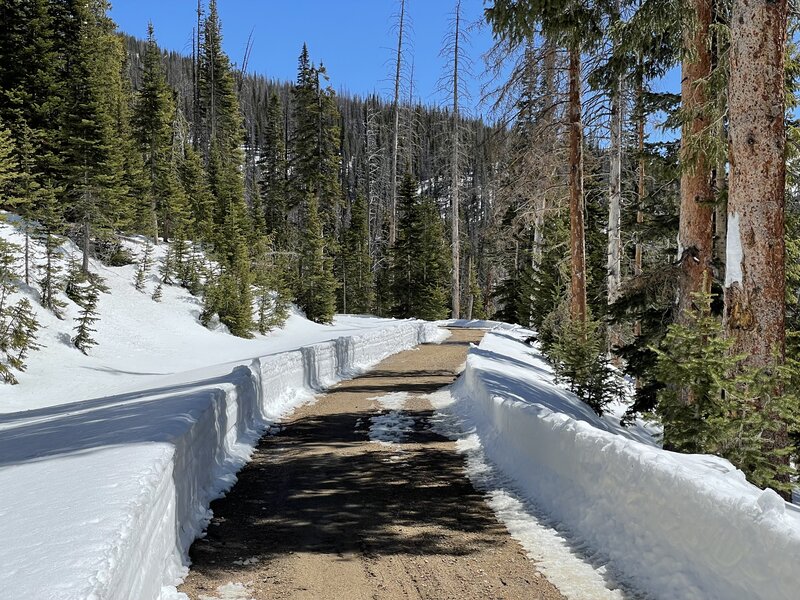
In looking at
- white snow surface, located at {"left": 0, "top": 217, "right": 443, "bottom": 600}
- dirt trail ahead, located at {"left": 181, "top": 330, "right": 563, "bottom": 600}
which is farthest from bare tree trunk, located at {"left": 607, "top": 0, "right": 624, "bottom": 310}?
dirt trail ahead, located at {"left": 181, "top": 330, "right": 563, "bottom": 600}

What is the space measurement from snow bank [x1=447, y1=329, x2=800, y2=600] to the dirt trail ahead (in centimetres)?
67

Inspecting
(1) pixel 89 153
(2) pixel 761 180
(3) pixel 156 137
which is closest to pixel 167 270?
(1) pixel 89 153

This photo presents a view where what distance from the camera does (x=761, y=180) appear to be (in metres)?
5.49

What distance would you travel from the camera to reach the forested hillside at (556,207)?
550 centimetres

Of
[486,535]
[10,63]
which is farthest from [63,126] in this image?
[486,535]

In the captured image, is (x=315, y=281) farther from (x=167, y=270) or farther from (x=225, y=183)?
(x=225, y=183)

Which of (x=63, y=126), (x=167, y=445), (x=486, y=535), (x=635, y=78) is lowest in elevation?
(x=486, y=535)

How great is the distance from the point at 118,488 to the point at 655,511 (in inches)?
150

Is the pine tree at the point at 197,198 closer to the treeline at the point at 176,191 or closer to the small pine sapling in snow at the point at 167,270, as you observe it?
the treeline at the point at 176,191

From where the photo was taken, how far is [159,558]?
4.08 meters

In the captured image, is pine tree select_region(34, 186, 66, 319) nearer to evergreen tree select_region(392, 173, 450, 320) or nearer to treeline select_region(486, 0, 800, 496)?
treeline select_region(486, 0, 800, 496)

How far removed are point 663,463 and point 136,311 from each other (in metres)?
24.1

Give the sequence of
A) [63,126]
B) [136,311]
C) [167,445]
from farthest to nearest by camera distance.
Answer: [63,126], [136,311], [167,445]

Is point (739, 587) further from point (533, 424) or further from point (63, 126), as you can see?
point (63, 126)
